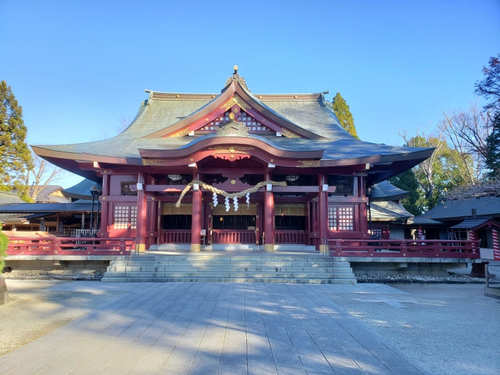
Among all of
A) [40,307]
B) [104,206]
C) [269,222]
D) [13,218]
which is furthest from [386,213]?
[13,218]

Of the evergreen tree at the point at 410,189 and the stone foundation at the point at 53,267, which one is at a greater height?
the evergreen tree at the point at 410,189

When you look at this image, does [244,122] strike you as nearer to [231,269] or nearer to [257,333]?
[231,269]

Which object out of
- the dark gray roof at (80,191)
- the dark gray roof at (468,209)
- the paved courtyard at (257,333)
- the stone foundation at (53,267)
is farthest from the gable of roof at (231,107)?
the dark gray roof at (468,209)

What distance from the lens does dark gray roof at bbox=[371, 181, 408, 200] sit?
17.4 m

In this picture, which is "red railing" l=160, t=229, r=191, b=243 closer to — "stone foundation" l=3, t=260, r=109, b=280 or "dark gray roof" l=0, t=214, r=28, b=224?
"stone foundation" l=3, t=260, r=109, b=280

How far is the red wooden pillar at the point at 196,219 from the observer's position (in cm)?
1301

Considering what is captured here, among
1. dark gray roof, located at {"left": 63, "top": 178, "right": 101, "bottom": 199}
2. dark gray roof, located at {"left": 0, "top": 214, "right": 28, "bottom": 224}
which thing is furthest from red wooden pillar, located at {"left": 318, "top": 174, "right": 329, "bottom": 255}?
dark gray roof, located at {"left": 0, "top": 214, "right": 28, "bottom": 224}

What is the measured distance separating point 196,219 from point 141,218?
234cm

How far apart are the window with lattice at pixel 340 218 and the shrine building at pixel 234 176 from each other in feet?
0.15

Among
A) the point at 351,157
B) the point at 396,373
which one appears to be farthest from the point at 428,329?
the point at 351,157

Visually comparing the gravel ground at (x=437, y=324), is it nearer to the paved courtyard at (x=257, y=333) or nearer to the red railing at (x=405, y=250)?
the paved courtyard at (x=257, y=333)

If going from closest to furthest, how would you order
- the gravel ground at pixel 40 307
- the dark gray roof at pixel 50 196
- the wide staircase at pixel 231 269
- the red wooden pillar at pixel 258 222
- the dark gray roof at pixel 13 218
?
the gravel ground at pixel 40 307 < the wide staircase at pixel 231 269 < the red wooden pillar at pixel 258 222 < the dark gray roof at pixel 13 218 < the dark gray roof at pixel 50 196

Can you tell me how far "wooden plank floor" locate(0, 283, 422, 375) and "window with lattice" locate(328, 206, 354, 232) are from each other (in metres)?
7.42

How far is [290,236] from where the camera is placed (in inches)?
628
